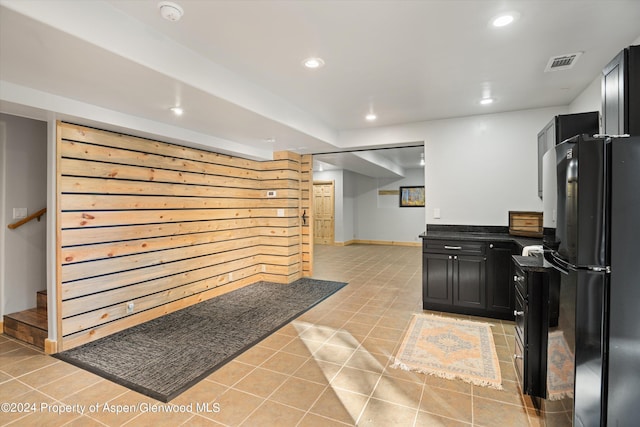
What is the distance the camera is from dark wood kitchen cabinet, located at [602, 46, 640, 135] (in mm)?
1447

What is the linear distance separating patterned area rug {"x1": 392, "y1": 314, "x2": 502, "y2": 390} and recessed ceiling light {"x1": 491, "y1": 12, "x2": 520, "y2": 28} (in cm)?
264

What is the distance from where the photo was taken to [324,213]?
1052 centimetres

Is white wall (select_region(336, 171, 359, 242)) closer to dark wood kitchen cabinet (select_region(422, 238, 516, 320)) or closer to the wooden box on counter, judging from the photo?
Result: dark wood kitchen cabinet (select_region(422, 238, 516, 320))

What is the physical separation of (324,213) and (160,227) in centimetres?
691

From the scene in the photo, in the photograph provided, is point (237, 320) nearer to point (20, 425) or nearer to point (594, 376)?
point (20, 425)

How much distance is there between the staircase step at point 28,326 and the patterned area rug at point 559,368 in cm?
414

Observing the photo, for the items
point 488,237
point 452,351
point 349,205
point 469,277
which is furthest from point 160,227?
point 349,205

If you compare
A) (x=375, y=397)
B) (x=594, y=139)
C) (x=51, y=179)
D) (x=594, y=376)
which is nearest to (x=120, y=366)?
(x=51, y=179)

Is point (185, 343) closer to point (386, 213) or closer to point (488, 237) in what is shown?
point (488, 237)

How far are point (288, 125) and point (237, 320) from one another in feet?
7.97

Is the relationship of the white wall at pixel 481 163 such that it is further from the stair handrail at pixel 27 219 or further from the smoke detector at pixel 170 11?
the stair handrail at pixel 27 219

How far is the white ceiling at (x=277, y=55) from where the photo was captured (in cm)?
193

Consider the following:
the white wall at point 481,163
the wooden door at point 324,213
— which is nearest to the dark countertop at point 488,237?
the white wall at point 481,163

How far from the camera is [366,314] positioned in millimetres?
3961
